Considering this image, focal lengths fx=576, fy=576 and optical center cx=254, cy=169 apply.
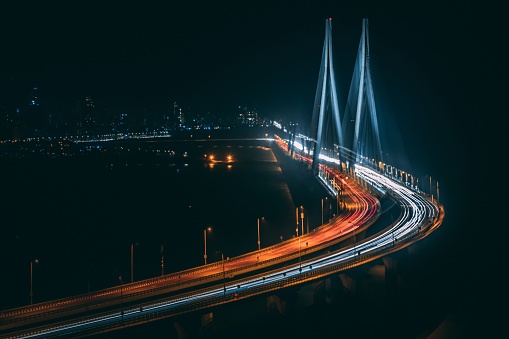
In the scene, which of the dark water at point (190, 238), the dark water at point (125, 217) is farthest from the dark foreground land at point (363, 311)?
the dark water at point (125, 217)

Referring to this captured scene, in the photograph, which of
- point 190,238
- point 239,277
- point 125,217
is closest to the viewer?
point 239,277

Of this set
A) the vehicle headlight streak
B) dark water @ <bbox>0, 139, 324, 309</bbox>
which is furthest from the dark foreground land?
dark water @ <bbox>0, 139, 324, 309</bbox>

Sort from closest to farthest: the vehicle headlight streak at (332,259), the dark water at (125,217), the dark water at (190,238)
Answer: the vehicle headlight streak at (332,259) → the dark water at (190,238) → the dark water at (125,217)

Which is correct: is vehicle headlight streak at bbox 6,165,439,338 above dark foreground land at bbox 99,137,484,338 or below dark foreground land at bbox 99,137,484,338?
above

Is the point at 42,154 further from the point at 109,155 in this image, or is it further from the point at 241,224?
the point at 241,224

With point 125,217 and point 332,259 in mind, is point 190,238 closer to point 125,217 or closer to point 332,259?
point 125,217

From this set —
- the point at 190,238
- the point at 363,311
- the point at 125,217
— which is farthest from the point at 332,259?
the point at 125,217

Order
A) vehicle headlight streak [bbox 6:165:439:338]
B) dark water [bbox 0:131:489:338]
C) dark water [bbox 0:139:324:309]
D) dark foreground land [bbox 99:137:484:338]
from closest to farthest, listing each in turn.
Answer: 1. vehicle headlight streak [bbox 6:165:439:338]
2. dark foreground land [bbox 99:137:484:338]
3. dark water [bbox 0:131:489:338]
4. dark water [bbox 0:139:324:309]

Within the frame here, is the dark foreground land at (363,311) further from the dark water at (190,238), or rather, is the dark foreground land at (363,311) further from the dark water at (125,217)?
the dark water at (125,217)

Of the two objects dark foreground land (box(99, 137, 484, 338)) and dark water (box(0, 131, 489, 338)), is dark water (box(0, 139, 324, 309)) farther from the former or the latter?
dark foreground land (box(99, 137, 484, 338))

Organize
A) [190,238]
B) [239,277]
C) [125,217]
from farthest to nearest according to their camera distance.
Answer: [125,217] < [190,238] < [239,277]

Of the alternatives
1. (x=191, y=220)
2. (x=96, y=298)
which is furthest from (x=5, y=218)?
(x=96, y=298)
